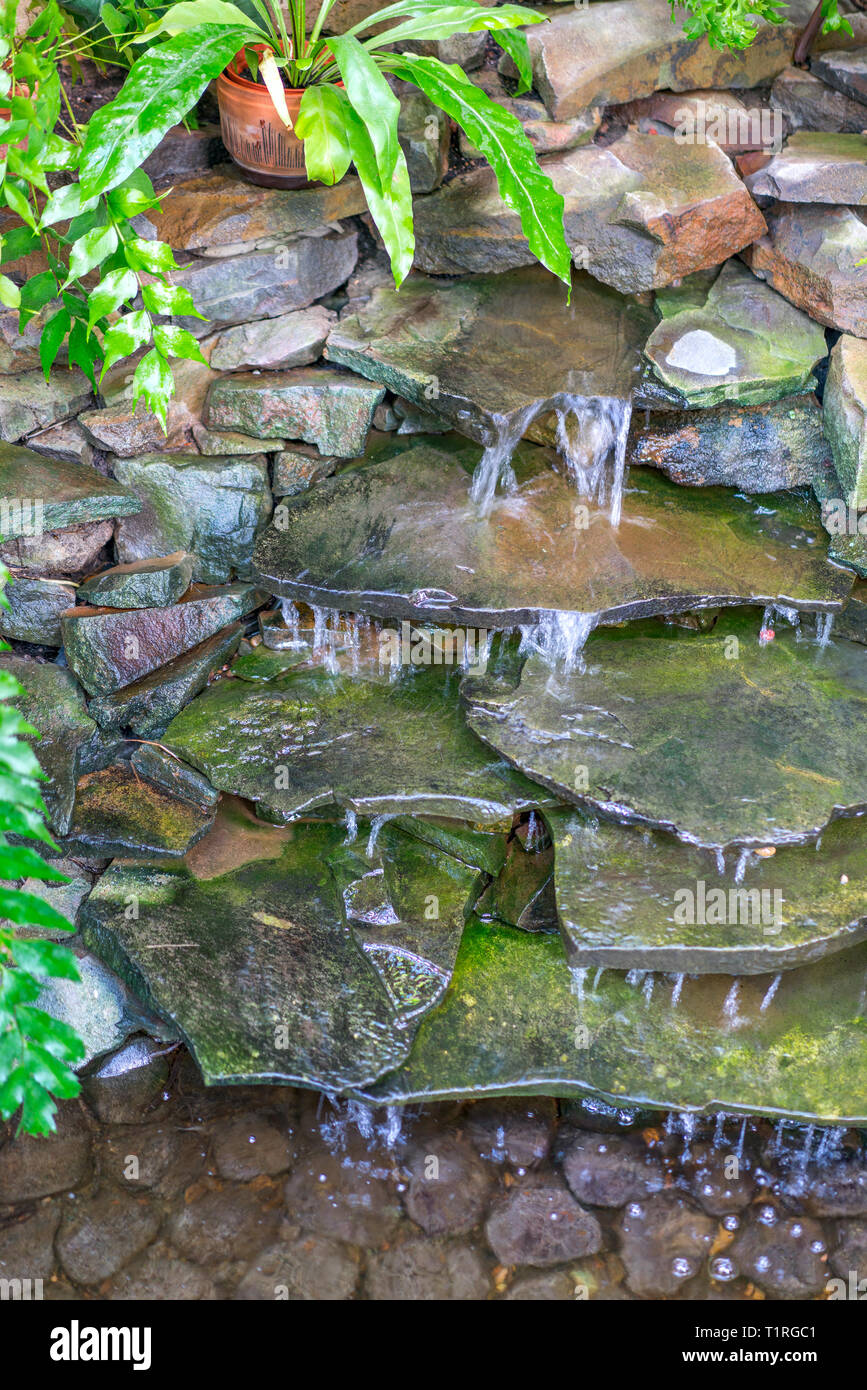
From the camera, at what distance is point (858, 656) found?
362 cm

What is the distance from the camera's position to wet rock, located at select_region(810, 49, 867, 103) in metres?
3.80

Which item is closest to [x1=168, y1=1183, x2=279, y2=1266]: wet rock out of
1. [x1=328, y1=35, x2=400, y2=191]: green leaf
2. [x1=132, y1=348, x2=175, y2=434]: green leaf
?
[x1=132, y1=348, x2=175, y2=434]: green leaf

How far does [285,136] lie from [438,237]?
1.88 feet

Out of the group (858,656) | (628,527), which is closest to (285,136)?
(628,527)

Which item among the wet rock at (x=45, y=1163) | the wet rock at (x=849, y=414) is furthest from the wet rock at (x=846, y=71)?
the wet rock at (x=45, y=1163)

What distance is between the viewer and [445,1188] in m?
3.13

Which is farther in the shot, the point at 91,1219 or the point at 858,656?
the point at 858,656

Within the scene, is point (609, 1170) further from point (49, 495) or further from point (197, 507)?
point (49, 495)

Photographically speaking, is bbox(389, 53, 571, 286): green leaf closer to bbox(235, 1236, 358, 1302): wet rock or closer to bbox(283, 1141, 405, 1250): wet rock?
bbox(283, 1141, 405, 1250): wet rock

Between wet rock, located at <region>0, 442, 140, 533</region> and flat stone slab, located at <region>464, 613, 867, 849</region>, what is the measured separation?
1280 millimetres

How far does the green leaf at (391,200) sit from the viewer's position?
292cm

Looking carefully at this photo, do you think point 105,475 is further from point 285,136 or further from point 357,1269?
point 357,1269

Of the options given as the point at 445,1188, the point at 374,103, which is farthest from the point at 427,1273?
the point at 374,103

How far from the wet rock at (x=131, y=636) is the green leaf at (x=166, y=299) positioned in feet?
3.40
